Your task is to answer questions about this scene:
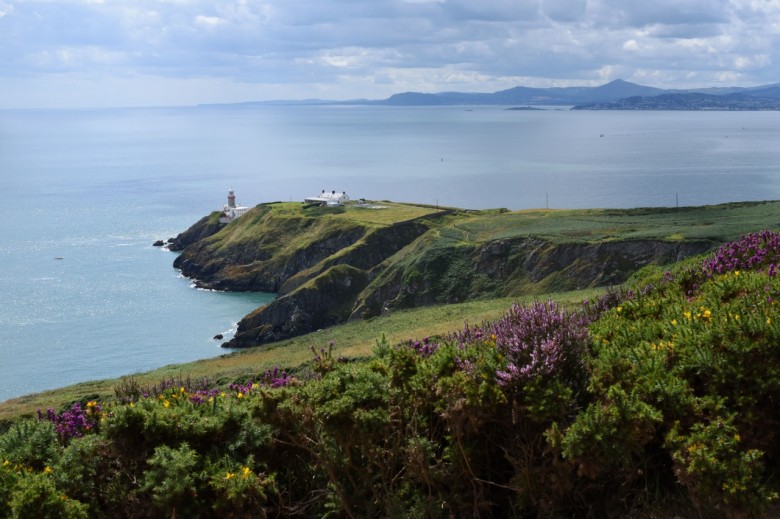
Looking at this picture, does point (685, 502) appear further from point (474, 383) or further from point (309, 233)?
point (309, 233)

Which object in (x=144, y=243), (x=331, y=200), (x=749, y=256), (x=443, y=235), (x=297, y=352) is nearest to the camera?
(x=749, y=256)

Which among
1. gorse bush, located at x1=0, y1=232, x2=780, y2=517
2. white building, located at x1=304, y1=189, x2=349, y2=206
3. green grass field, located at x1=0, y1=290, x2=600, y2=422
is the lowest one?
green grass field, located at x1=0, y1=290, x2=600, y2=422

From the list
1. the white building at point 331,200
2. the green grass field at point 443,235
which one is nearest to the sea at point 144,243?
the green grass field at point 443,235

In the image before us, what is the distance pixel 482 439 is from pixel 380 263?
245 feet

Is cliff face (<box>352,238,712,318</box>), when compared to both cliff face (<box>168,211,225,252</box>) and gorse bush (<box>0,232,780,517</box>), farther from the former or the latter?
gorse bush (<box>0,232,780,517</box>)

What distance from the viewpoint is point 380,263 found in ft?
272

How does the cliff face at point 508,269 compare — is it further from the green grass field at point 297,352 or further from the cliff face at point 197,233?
the cliff face at point 197,233

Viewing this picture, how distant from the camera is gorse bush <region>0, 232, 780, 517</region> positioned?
284 inches

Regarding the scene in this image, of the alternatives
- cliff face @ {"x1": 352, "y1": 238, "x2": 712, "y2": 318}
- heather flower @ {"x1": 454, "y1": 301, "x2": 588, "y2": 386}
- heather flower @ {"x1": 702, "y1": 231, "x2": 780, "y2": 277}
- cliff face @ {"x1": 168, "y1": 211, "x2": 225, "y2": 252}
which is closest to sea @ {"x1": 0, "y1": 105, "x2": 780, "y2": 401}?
cliff face @ {"x1": 168, "y1": 211, "x2": 225, "y2": 252}

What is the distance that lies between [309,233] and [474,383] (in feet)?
302

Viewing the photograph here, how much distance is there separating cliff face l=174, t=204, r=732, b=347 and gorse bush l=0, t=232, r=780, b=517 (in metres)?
53.8

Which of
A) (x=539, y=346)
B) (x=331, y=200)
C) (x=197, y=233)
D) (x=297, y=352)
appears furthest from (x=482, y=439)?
(x=197, y=233)

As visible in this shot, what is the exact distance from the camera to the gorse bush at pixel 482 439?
7203mm

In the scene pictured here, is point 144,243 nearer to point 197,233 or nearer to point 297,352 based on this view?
point 197,233
